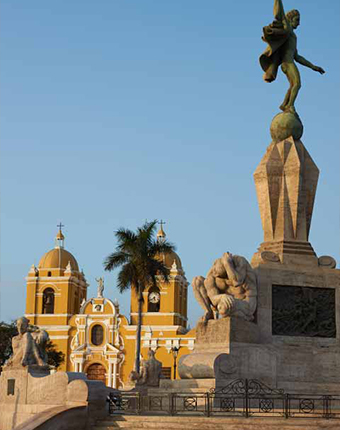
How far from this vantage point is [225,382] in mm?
15742

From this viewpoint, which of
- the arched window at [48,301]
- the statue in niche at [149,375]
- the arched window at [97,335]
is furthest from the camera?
the arched window at [48,301]

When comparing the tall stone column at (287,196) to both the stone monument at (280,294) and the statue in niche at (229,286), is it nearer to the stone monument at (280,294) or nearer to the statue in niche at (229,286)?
the stone monument at (280,294)

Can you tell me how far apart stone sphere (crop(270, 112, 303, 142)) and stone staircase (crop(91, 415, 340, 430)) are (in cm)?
808

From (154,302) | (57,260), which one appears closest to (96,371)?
(154,302)

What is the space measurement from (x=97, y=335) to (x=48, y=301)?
5.83 metres

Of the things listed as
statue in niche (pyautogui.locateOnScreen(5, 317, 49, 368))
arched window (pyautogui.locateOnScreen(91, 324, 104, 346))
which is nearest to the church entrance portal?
arched window (pyautogui.locateOnScreen(91, 324, 104, 346))

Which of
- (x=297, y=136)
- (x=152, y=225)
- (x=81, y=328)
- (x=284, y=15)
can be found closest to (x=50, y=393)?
(x=297, y=136)

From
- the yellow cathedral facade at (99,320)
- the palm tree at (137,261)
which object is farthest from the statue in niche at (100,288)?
the palm tree at (137,261)

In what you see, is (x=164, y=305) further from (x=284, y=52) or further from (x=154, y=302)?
(x=284, y=52)

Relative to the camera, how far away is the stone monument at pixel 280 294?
16516 mm

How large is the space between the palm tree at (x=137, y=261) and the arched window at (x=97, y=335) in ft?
117

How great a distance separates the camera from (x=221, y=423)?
1278 centimetres

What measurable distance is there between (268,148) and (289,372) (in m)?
5.41

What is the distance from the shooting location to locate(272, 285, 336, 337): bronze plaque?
17.4 meters
